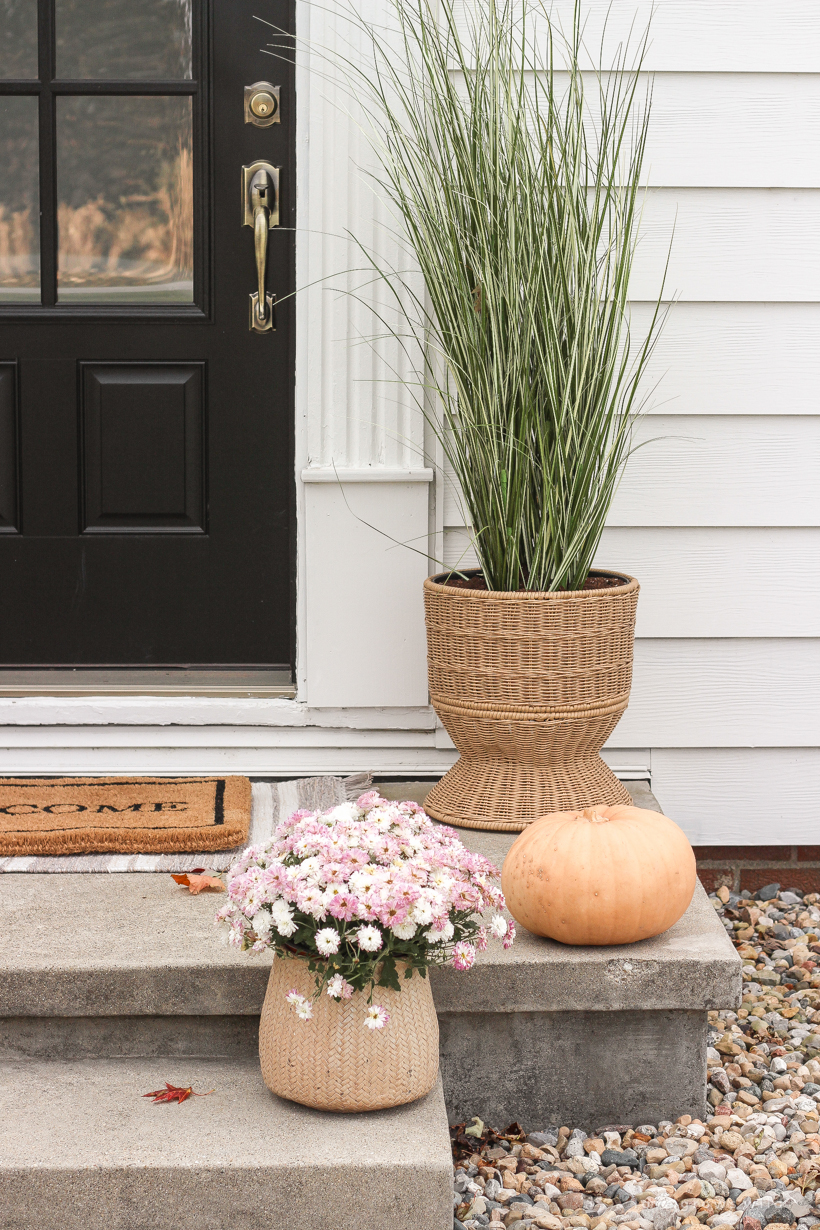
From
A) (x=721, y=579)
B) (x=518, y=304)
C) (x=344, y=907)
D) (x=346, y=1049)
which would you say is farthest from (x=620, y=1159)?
(x=518, y=304)

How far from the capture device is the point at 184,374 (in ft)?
7.93

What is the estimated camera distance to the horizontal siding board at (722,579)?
2377 millimetres

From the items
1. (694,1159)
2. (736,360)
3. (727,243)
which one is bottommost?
(694,1159)

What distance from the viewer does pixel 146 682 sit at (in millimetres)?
2441

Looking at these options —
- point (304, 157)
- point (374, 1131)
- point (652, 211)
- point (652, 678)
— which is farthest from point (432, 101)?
point (374, 1131)

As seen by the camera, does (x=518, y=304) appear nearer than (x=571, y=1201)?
No

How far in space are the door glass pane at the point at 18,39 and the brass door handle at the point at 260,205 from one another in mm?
466

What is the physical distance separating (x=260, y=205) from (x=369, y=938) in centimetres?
155

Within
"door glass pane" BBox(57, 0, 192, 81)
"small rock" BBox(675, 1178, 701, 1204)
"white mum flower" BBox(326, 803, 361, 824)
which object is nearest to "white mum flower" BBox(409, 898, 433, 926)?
"white mum flower" BBox(326, 803, 361, 824)

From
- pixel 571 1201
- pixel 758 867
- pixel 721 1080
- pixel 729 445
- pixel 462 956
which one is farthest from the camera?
pixel 758 867

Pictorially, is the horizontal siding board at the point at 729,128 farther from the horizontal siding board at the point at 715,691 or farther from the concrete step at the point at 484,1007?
the concrete step at the point at 484,1007

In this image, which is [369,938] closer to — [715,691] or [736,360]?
[715,691]

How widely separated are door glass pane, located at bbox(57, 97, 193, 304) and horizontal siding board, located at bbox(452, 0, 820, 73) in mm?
814

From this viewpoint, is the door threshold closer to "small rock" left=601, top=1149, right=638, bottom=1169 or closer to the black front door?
the black front door
